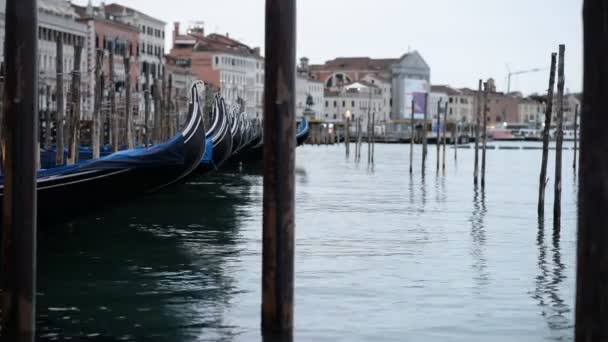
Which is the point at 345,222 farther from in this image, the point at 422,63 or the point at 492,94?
the point at 492,94

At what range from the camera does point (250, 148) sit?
36312 millimetres

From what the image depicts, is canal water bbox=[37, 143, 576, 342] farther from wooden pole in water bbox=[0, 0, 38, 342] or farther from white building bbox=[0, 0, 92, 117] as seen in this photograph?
white building bbox=[0, 0, 92, 117]

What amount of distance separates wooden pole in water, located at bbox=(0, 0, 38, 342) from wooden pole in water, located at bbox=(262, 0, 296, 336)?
0.97 metres

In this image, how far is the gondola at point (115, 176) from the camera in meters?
11.4

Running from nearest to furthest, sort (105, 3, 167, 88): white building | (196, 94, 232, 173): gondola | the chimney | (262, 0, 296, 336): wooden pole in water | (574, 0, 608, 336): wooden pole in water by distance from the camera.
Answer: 1. (574, 0, 608, 336): wooden pole in water
2. (262, 0, 296, 336): wooden pole in water
3. (196, 94, 232, 173): gondola
4. (105, 3, 167, 88): white building
5. the chimney

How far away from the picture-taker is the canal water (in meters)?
8.06

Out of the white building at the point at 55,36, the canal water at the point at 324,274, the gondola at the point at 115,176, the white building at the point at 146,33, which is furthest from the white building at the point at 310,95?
the gondola at the point at 115,176

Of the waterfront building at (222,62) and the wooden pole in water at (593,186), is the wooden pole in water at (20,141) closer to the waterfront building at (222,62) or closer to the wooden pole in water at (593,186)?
the wooden pole in water at (593,186)

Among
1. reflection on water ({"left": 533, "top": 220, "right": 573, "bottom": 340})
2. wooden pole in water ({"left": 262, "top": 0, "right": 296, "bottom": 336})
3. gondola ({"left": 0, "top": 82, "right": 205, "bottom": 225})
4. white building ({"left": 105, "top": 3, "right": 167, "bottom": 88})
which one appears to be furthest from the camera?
white building ({"left": 105, "top": 3, "right": 167, "bottom": 88})

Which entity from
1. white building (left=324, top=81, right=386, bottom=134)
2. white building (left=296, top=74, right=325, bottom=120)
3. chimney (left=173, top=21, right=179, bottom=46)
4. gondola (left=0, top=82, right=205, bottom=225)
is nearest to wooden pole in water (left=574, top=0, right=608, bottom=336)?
gondola (left=0, top=82, right=205, bottom=225)

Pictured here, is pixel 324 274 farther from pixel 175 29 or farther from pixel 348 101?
pixel 348 101

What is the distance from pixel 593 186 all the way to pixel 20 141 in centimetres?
253

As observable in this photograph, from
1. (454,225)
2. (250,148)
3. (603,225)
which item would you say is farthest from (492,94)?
(603,225)

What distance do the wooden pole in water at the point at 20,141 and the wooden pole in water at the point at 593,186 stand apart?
244 cm
